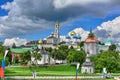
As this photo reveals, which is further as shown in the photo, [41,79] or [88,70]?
[88,70]

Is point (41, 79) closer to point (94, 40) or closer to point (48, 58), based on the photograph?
point (48, 58)

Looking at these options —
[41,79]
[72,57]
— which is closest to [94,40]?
[72,57]

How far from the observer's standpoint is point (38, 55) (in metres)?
154

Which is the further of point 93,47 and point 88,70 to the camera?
point 93,47

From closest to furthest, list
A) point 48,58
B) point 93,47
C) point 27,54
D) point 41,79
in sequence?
point 41,79
point 27,54
point 48,58
point 93,47

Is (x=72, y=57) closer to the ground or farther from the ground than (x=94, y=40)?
closer to the ground

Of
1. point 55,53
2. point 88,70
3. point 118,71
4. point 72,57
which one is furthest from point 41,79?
point 55,53

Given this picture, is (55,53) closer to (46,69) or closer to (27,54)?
(27,54)

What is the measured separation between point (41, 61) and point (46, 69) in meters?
35.2

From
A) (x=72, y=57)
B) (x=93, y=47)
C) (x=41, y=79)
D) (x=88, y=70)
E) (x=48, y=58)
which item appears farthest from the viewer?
(x=93, y=47)

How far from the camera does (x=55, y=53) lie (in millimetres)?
172000

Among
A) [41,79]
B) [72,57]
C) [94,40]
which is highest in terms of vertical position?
[94,40]

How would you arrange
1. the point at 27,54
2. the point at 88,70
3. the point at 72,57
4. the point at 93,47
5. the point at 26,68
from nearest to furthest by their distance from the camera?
the point at 88,70 < the point at 26,68 < the point at 72,57 < the point at 27,54 < the point at 93,47

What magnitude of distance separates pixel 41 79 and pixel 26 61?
8706cm
